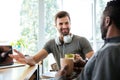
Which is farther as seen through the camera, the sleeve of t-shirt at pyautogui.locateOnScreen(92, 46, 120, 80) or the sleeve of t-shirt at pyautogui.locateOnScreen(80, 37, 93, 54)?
the sleeve of t-shirt at pyautogui.locateOnScreen(80, 37, 93, 54)

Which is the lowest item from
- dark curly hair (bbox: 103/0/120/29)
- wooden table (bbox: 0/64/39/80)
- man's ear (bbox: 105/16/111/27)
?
wooden table (bbox: 0/64/39/80)

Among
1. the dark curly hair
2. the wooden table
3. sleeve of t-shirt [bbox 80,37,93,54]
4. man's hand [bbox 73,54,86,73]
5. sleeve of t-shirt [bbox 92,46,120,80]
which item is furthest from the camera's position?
sleeve of t-shirt [bbox 80,37,93,54]

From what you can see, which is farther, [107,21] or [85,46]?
[85,46]

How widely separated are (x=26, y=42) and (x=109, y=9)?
359 centimetres

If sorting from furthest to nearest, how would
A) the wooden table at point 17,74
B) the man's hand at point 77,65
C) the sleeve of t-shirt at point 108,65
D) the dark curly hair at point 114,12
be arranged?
the man's hand at point 77,65 < the wooden table at point 17,74 < the dark curly hair at point 114,12 < the sleeve of t-shirt at point 108,65

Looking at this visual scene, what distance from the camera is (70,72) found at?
1.51m

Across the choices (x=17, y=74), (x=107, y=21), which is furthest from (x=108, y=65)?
(x=17, y=74)

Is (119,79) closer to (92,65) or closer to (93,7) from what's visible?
(92,65)

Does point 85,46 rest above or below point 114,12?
below

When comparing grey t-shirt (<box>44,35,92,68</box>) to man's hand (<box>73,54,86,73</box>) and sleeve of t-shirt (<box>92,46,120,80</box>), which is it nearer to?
man's hand (<box>73,54,86,73</box>)

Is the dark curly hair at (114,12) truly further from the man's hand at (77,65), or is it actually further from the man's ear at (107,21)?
the man's hand at (77,65)

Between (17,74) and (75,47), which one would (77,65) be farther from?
(75,47)

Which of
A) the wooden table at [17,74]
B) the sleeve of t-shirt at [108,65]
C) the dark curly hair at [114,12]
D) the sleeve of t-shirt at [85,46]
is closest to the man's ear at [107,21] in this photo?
the dark curly hair at [114,12]

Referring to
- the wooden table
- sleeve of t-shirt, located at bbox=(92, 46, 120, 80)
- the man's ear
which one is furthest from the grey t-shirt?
sleeve of t-shirt, located at bbox=(92, 46, 120, 80)
